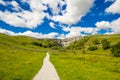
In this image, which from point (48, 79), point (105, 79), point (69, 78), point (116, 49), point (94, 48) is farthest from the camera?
point (94, 48)

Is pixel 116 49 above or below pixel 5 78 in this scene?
above

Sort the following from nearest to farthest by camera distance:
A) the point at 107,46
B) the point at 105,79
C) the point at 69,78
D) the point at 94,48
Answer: the point at 69,78 < the point at 105,79 < the point at 107,46 < the point at 94,48

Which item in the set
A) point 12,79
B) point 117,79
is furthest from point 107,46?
point 12,79

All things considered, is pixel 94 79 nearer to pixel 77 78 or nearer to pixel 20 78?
pixel 77 78

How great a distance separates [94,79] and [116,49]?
334 ft

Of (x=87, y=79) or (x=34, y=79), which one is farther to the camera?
(x=87, y=79)

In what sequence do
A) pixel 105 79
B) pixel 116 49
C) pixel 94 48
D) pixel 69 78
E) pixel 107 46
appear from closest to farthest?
1. pixel 69 78
2. pixel 105 79
3. pixel 116 49
4. pixel 107 46
5. pixel 94 48

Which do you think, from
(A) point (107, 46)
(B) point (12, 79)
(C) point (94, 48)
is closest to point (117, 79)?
(B) point (12, 79)

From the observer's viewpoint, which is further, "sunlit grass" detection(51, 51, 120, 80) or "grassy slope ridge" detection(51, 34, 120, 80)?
"grassy slope ridge" detection(51, 34, 120, 80)

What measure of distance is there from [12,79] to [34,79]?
10.2 ft

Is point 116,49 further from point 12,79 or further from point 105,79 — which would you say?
point 12,79

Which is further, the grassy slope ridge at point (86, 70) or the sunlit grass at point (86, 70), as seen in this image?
the grassy slope ridge at point (86, 70)

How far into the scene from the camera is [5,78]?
24516mm

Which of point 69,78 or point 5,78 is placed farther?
point 69,78
